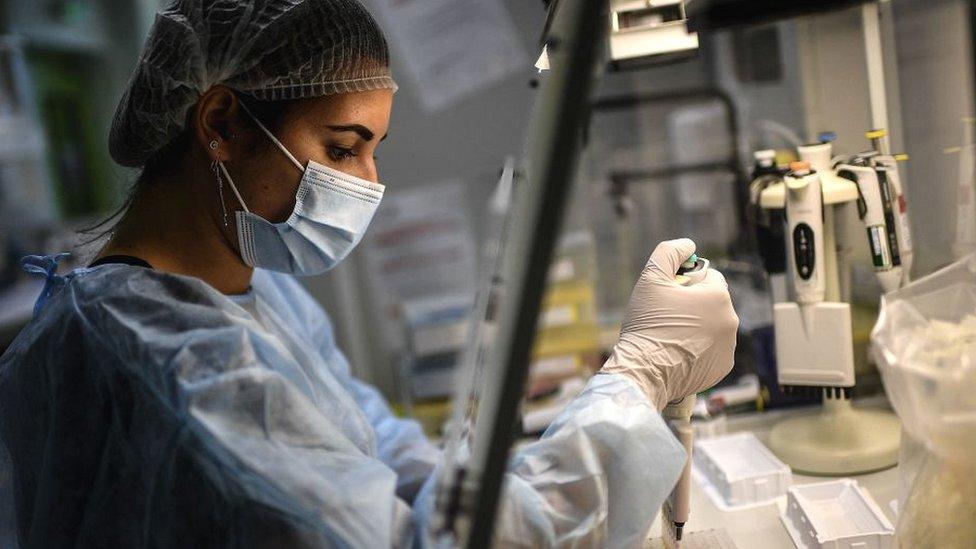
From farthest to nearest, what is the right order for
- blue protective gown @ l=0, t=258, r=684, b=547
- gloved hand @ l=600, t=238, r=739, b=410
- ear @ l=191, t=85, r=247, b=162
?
ear @ l=191, t=85, r=247, b=162, gloved hand @ l=600, t=238, r=739, b=410, blue protective gown @ l=0, t=258, r=684, b=547

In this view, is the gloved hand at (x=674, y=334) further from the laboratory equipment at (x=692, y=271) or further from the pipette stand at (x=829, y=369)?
the pipette stand at (x=829, y=369)

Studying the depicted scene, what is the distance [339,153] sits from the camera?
124 cm

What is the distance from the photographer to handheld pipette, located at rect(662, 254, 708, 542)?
1097 millimetres

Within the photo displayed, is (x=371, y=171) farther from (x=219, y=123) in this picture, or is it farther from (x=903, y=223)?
(x=903, y=223)

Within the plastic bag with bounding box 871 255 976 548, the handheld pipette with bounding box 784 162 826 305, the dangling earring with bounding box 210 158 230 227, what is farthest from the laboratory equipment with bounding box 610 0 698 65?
the dangling earring with bounding box 210 158 230 227

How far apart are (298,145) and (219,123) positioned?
123 millimetres

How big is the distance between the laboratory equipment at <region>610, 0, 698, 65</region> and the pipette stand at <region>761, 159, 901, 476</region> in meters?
0.35

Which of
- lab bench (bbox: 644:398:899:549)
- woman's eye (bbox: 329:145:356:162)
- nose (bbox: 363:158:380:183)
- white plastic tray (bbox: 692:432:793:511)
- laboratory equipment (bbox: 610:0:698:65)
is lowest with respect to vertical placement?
lab bench (bbox: 644:398:899:549)

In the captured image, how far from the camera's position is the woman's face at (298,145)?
1207mm

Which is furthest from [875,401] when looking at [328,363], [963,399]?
[328,363]

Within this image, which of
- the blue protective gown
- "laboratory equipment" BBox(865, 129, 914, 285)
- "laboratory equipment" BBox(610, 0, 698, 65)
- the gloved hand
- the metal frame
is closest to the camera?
the metal frame

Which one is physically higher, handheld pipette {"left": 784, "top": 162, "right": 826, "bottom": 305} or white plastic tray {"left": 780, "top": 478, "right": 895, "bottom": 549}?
handheld pipette {"left": 784, "top": 162, "right": 826, "bottom": 305}

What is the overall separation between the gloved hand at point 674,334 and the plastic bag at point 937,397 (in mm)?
219

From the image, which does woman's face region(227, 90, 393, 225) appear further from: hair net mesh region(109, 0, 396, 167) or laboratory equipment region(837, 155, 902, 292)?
laboratory equipment region(837, 155, 902, 292)
